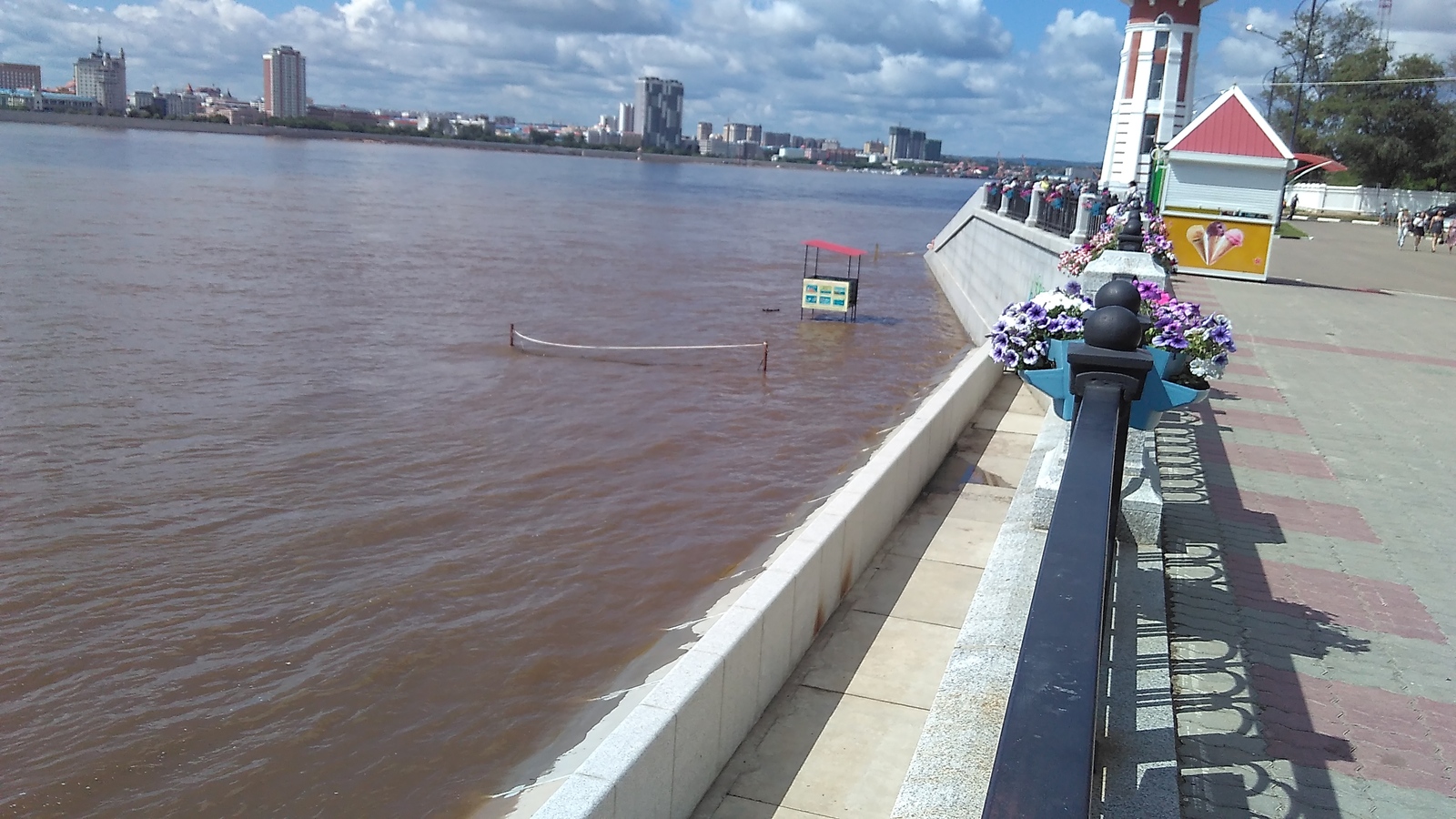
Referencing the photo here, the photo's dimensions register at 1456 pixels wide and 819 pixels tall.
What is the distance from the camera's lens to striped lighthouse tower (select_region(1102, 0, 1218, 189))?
3681cm

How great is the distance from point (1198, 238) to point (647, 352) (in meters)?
11.6

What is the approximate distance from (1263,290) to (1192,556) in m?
18.0

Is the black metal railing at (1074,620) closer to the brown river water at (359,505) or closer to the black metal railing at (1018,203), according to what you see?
the brown river water at (359,505)

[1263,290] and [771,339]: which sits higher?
[1263,290]

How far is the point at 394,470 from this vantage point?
13.7 meters

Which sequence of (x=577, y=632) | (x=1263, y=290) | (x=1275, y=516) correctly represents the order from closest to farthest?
(x=1275, y=516) → (x=577, y=632) → (x=1263, y=290)

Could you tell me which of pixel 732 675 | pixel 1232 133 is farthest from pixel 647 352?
pixel 732 675

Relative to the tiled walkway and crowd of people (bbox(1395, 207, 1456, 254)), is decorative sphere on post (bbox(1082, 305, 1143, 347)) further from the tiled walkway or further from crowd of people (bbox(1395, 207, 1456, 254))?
crowd of people (bbox(1395, 207, 1456, 254))

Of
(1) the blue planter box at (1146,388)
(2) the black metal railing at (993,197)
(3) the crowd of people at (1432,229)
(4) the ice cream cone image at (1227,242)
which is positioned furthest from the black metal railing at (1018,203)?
(1) the blue planter box at (1146,388)

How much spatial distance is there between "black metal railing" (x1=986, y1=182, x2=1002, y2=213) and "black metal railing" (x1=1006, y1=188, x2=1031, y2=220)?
319cm

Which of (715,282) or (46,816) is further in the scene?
(715,282)

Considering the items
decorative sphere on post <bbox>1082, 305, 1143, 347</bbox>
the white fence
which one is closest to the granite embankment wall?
decorative sphere on post <bbox>1082, 305, 1143, 347</bbox>

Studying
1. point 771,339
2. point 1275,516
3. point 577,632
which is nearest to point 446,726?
point 577,632

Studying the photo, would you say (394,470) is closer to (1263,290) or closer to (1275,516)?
(1275,516)
